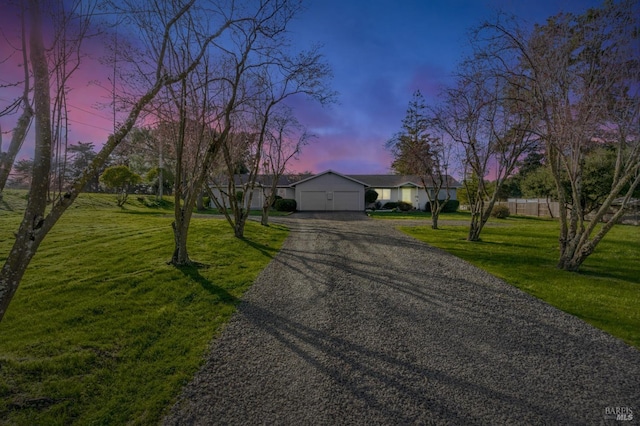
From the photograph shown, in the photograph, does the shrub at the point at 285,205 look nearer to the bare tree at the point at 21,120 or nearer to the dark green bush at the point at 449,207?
the dark green bush at the point at 449,207

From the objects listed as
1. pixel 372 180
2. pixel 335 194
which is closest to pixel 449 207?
pixel 372 180

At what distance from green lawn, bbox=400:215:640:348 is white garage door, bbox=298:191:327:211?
58.7 ft

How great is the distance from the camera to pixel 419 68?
11.0 m

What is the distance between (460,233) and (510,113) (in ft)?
21.5

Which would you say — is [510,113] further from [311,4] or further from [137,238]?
[137,238]

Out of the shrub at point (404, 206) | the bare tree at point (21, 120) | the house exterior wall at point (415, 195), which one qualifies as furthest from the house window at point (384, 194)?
the bare tree at point (21, 120)

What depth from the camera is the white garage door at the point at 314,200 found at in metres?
30.4

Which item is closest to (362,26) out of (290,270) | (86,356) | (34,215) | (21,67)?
(290,270)

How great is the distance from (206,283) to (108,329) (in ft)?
7.41

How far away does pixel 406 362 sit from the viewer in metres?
3.39

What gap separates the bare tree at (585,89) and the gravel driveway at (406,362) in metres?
3.59

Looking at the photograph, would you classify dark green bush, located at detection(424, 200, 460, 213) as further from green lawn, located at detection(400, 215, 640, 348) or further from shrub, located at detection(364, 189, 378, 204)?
green lawn, located at detection(400, 215, 640, 348)

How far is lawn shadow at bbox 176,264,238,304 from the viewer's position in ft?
18.0

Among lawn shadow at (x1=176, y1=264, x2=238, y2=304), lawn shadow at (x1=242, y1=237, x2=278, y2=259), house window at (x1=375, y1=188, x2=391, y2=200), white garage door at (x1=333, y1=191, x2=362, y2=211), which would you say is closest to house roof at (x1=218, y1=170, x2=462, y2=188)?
house window at (x1=375, y1=188, x2=391, y2=200)
